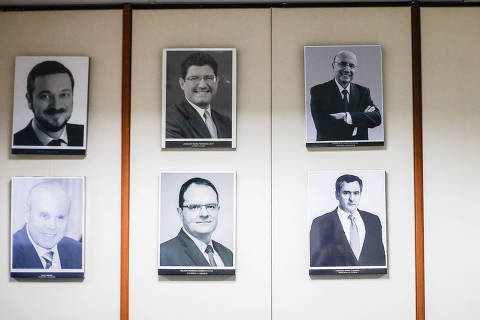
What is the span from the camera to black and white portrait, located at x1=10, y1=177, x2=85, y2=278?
3.13 meters

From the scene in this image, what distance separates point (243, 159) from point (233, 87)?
0.43m

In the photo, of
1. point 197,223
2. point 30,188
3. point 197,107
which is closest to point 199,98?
point 197,107

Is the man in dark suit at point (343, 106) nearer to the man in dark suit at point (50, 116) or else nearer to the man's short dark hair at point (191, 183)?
the man's short dark hair at point (191, 183)

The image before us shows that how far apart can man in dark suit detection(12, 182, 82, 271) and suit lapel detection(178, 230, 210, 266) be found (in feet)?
2.00

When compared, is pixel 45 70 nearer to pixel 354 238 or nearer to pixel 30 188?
pixel 30 188

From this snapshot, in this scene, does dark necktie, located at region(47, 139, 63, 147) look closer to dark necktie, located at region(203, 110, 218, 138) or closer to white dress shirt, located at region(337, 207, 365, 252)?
dark necktie, located at region(203, 110, 218, 138)

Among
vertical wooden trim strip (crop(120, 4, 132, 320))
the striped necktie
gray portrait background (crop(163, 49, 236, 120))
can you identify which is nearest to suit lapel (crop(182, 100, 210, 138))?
gray portrait background (crop(163, 49, 236, 120))

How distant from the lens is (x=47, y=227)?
3135 millimetres

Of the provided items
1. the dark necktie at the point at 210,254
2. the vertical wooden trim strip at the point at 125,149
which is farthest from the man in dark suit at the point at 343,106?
the vertical wooden trim strip at the point at 125,149

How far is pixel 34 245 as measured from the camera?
3137 millimetres

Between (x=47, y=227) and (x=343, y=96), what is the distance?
1.91 meters

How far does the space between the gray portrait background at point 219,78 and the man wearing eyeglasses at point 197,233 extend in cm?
47

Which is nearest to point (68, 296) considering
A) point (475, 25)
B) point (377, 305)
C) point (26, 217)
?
point (26, 217)

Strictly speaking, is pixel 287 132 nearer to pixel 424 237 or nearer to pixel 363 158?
pixel 363 158
